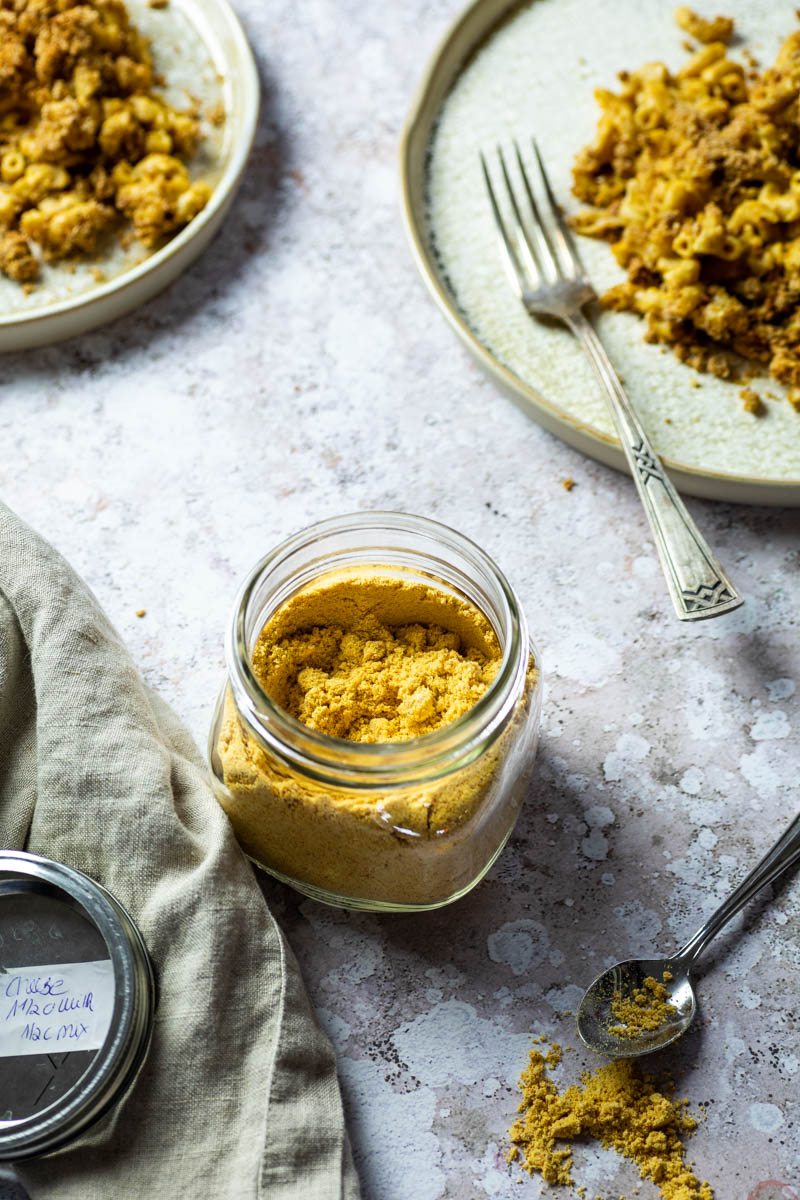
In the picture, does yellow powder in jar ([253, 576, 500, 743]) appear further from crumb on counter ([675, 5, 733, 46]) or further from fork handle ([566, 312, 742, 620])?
crumb on counter ([675, 5, 733, 46])

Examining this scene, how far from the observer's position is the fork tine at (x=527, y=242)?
1464 millimetres

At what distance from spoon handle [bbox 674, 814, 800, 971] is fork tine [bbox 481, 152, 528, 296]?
764mm

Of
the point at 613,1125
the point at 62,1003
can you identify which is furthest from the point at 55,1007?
the point at 613,1125

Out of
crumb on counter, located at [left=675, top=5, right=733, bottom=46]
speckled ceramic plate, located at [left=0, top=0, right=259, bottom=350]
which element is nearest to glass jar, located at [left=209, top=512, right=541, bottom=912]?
speckled ceramic plate, located at [left=0, top=0, right=259, bottom=350]

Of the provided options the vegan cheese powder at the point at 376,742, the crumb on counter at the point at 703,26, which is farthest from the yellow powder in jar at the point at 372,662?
the crumb on counter at the point at 703,26

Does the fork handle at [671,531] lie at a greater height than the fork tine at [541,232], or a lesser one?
lesser

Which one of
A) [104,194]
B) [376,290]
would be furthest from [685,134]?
[104,194]

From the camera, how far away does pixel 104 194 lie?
1536mm

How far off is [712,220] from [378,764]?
2.83 feet

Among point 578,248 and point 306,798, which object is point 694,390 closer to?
point 578,248

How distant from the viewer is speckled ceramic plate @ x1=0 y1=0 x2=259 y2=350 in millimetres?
1457

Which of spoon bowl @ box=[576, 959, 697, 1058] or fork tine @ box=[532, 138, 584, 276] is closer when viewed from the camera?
spoon bowl @ box=[576, 959, 697, 1058]

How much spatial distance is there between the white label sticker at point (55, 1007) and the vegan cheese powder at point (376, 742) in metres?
0.19

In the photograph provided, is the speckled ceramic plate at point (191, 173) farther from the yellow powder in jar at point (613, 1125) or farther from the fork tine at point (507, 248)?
the yellow powder in jar at point (613, 1125)
